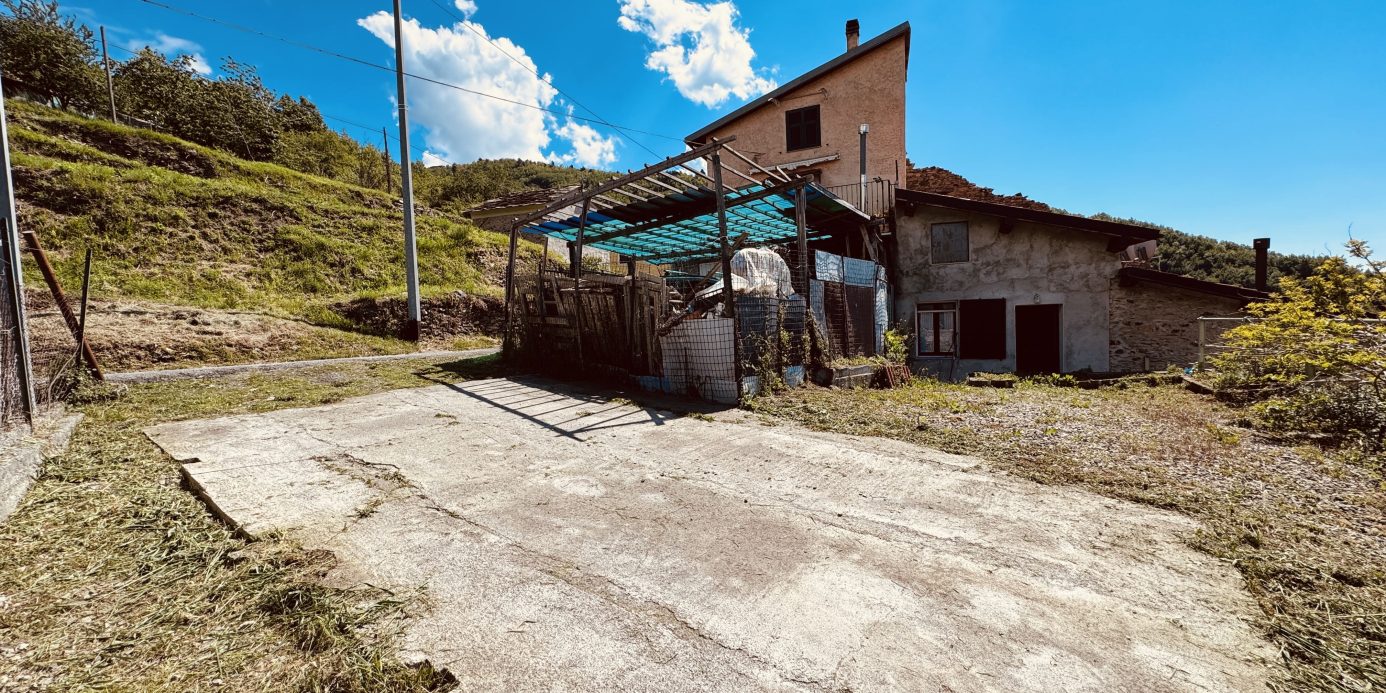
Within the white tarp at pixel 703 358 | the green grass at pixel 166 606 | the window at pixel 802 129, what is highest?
the window at pixel 802 129

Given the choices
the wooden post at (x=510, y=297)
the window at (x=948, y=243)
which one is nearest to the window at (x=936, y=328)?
the window at (x=948, y=243)

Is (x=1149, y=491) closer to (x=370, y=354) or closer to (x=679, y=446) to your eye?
(x=679, y=446)

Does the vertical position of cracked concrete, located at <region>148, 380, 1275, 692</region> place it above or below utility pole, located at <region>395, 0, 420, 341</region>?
below

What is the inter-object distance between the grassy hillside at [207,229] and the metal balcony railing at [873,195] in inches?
454

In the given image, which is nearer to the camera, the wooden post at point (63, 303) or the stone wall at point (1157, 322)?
the wooden post at point (63, 303)

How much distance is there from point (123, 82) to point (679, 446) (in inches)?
1263

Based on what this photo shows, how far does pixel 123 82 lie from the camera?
68.8 feet

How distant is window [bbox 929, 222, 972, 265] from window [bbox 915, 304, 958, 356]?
4.16 feet

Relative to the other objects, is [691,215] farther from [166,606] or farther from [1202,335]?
[1202,335]

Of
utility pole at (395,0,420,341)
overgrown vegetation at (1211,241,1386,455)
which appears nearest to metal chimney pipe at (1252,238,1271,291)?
overgrown vegetation at (1211,241,1386,455)

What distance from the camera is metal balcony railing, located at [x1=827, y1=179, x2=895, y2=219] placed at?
13438mm

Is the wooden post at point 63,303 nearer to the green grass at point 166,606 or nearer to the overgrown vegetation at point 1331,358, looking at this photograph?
the green grass at point 166,606

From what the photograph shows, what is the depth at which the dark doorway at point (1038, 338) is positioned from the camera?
12.0 m

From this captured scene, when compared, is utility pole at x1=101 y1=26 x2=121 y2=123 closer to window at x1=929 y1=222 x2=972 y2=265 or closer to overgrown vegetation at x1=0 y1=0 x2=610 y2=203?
overgrown vegetation at x1=0 y1=0 x2=610 y2=203
